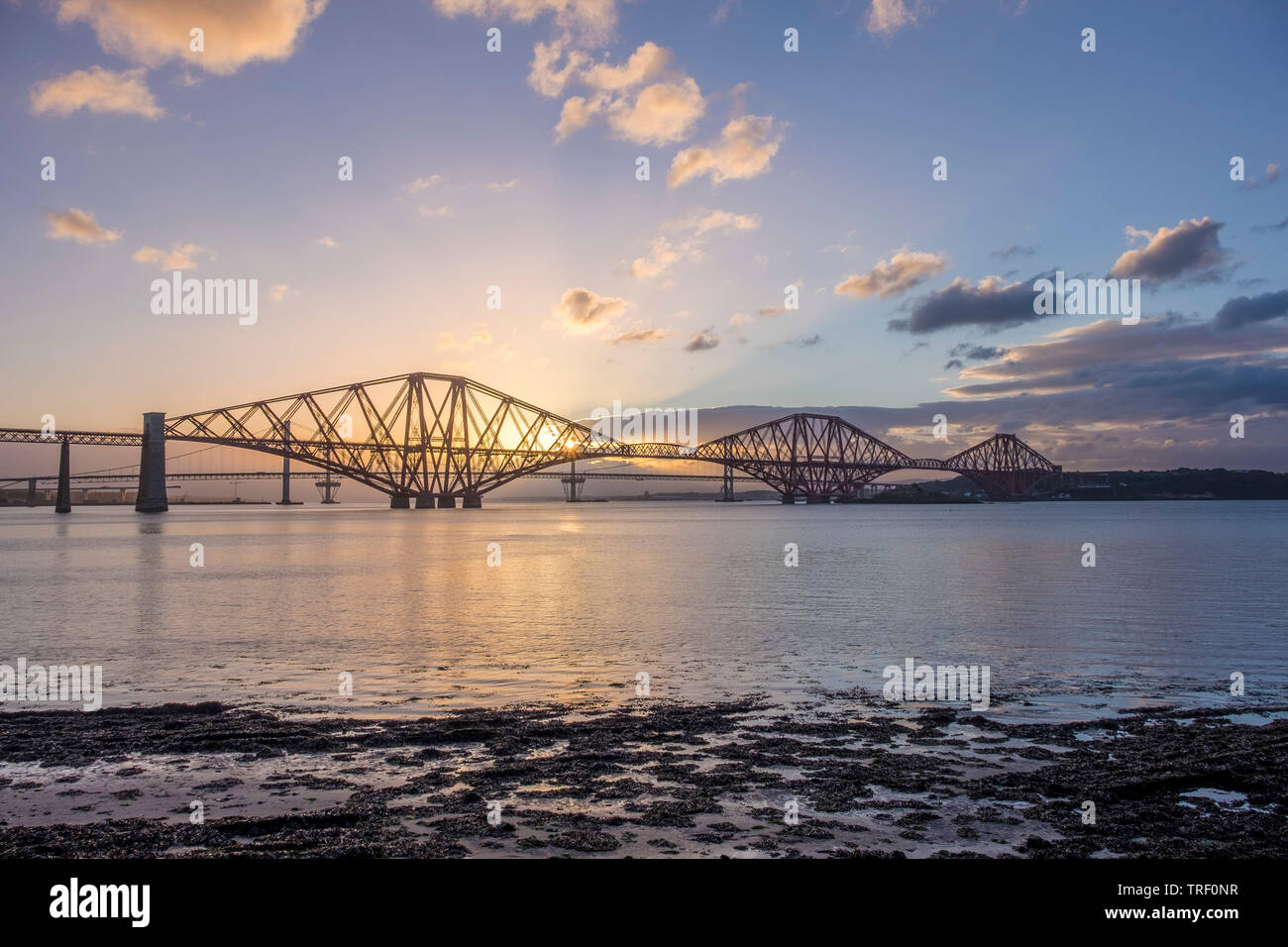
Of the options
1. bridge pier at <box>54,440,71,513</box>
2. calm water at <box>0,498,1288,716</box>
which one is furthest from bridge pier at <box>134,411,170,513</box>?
calm water at <box>0,498,1288,716</box>

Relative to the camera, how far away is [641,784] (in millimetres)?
6508

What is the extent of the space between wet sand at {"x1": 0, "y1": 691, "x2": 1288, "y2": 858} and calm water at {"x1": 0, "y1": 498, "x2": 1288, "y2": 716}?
4.08ft

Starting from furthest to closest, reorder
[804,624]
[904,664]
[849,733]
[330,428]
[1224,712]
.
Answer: [330,428] → [804,624] → [904,664] → [1224,712] → [849,733]

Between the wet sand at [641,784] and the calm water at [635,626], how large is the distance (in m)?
1.24

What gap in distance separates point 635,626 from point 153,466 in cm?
9844

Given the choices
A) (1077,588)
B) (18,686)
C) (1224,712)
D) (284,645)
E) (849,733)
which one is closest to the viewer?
(849,733)

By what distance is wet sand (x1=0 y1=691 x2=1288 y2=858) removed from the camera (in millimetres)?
5297

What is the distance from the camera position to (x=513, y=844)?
520cm

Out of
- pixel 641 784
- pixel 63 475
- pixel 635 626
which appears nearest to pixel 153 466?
pixel 63 475

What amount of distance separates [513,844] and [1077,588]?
23411mm

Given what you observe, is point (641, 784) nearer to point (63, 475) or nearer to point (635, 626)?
point (635, 626)
